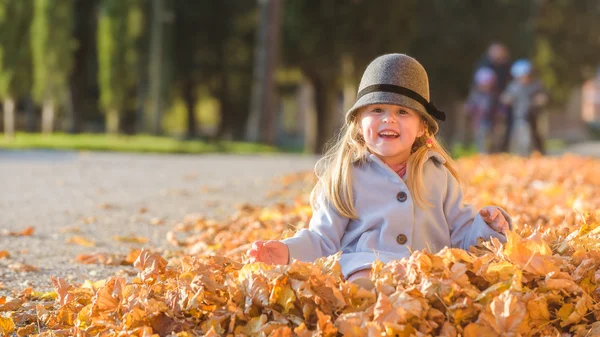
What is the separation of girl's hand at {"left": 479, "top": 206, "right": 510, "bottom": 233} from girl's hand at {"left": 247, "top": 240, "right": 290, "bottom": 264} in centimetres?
85

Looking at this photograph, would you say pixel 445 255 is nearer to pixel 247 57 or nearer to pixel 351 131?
pixel 351 131

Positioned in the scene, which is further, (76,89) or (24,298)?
(76,89)

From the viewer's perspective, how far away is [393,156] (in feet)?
11.4

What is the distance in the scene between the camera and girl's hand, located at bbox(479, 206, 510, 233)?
11.1 ft

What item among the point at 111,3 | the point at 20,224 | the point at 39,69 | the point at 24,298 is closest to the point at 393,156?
the point at 24,298

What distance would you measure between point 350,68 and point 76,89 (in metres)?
12.9

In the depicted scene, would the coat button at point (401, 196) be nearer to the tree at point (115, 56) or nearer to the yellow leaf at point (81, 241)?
the yellow leaf at point (81, 241)

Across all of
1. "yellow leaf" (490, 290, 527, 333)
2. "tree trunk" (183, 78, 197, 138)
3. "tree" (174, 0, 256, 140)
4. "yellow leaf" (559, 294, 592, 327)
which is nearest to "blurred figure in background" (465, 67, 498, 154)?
"yellow leaf" (559, 294, 592, 327)

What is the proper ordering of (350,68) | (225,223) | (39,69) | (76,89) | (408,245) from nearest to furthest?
(408,245), (225,223), (350,68), (39,69), (76,89)

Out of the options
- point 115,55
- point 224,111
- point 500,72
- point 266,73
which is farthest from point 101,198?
point 224,111

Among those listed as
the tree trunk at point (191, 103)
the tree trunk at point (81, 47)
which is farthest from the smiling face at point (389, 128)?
the tree trunk at point (191, 103)

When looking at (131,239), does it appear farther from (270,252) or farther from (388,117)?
(388,117)

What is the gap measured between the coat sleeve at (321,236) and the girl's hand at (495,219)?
22.7 inches

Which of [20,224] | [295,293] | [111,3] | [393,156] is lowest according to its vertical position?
[20,224]
